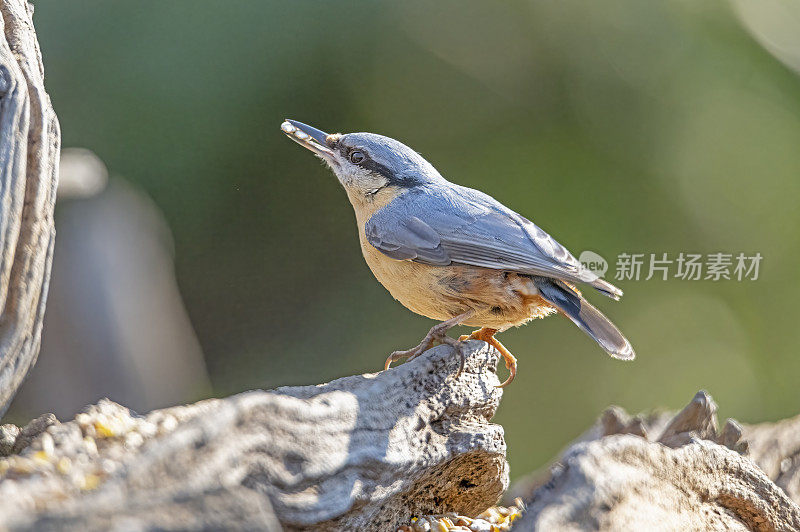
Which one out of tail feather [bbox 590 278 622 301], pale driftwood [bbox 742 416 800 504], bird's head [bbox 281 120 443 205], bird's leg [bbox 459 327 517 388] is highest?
bird's head [bbox 281 120 443 205]

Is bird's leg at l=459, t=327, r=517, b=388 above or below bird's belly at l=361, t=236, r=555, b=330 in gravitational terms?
below

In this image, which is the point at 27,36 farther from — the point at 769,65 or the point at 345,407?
the point at 769,65

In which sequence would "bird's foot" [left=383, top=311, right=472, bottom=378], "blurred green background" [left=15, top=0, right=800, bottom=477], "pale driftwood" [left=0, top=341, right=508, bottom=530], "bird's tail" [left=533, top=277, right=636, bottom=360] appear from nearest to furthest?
"pale driftwood" [left=0, top=341, right=508, bottom=530], "bird's foot" [left=383, top=311, right=472, bottom=378], "bird's tail" [left=533, top=277, right=636, bottom=360], "blurred green background" [left=15, top=0, right=800, bottom=477]

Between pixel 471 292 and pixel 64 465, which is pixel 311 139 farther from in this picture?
pixel 64 465

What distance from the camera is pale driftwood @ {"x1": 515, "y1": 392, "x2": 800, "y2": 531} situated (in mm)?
1858

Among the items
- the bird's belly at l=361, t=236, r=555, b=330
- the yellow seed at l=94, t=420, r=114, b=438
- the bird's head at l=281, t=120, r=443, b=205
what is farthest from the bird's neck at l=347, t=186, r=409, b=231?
the yellow seed at l=94, t=420, r=114, b=438

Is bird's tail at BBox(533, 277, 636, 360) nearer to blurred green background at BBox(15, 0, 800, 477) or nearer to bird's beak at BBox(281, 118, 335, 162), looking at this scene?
bird's beak at BBox(281, 118, 335, 162)

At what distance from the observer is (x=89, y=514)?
4.63 ft

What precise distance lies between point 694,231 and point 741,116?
3.04 ft

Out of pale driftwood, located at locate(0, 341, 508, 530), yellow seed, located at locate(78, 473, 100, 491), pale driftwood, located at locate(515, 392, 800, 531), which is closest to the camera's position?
pale driftwood, located at locate(0, 341, 508, 530)

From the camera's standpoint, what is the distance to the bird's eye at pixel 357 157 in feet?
10.6

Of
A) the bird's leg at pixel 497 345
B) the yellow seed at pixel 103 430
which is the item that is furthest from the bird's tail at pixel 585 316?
the yellow seed at pixel 103 430

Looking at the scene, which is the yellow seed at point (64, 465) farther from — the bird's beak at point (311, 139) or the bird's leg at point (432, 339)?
the bird's beak at point (311, 139)

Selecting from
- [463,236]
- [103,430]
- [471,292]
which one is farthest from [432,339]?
[103,430]
